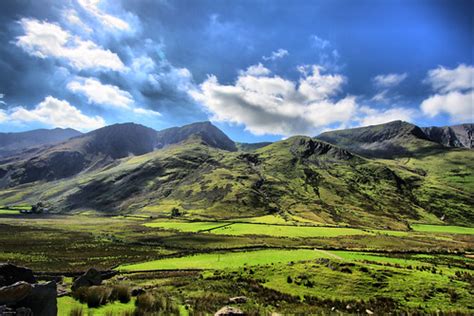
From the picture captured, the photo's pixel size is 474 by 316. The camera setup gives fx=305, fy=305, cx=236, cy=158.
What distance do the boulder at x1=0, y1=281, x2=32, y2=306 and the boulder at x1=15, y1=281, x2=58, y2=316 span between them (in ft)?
0.93

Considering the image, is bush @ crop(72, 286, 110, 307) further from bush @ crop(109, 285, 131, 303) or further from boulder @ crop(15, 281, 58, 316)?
boulder @ crop(15, 281, 58, 316)

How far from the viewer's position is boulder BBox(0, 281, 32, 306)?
14.8 meters

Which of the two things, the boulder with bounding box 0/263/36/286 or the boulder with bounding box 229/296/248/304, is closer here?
the boulder with bounding box 0/263/36/286

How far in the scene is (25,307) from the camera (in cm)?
1517

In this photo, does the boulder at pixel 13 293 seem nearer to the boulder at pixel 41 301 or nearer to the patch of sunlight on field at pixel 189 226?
the boulder at pixel 41 301

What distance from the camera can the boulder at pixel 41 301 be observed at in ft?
50.9

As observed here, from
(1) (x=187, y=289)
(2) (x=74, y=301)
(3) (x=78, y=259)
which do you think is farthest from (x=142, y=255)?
(2) (x=74, y=301)

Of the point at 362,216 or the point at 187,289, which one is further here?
the point at 362,216

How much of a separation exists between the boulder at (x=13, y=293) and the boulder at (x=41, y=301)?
28 centimetres

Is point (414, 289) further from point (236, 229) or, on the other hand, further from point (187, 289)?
point (236, 229)

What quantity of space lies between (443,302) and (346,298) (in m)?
8.99

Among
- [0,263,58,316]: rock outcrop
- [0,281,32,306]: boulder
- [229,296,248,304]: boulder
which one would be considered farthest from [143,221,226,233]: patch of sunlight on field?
[0,281,32,306]: boulder

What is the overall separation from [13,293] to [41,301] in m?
1.42

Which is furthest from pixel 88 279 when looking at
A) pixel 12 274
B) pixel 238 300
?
pixel 238 300
